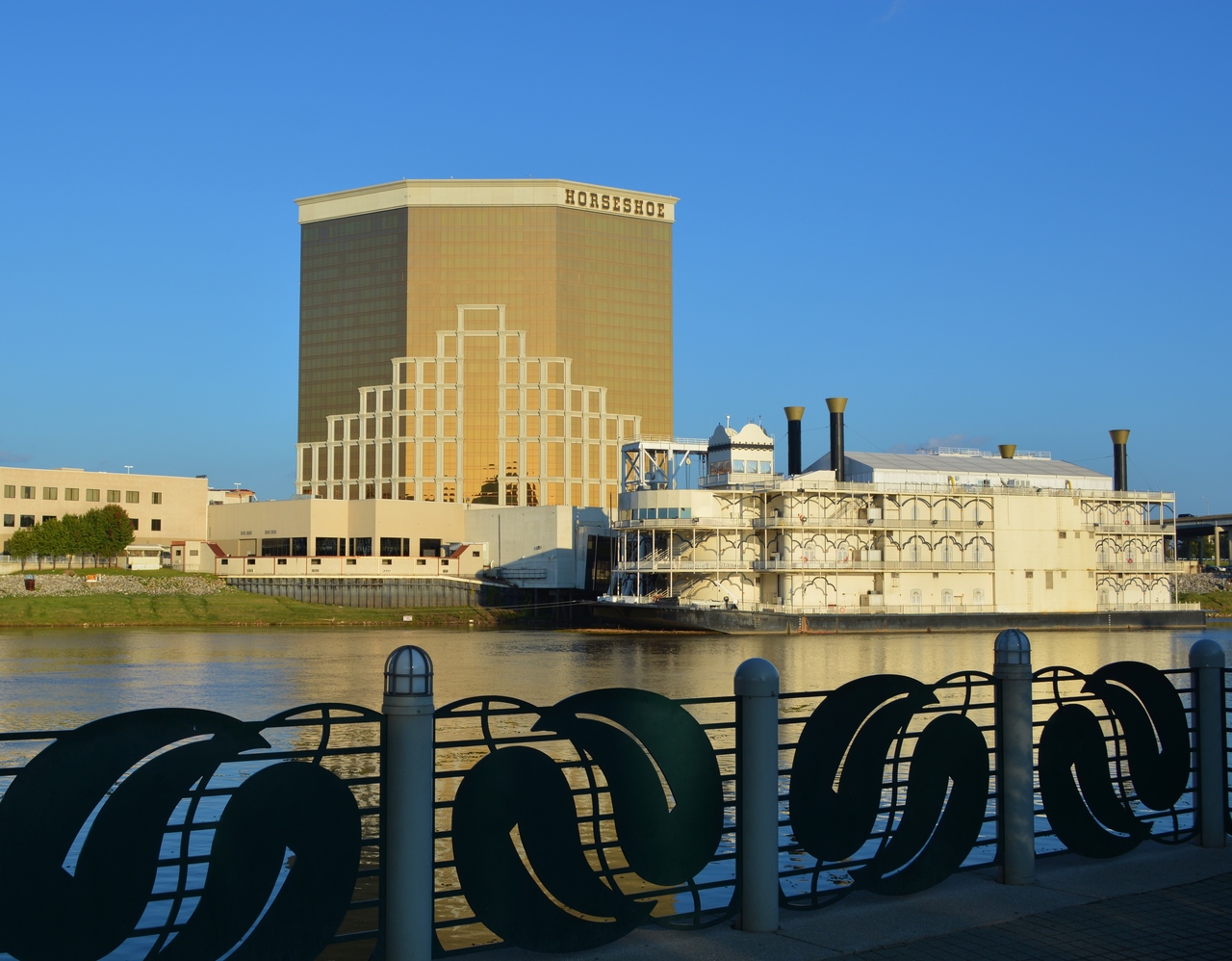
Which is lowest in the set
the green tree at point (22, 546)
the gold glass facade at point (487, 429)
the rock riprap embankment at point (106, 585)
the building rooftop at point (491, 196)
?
the rock riprap embankment at point (106, 585)

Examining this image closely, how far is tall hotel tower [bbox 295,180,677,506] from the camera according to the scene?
17462cm

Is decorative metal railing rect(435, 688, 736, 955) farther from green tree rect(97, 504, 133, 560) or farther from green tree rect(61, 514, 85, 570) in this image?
green tree rect(97, 504, 133, 560)

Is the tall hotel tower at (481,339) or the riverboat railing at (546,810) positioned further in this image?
the tall hotel tower at (481,339)

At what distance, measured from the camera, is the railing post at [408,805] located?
23.9 ft

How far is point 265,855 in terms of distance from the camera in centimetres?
734

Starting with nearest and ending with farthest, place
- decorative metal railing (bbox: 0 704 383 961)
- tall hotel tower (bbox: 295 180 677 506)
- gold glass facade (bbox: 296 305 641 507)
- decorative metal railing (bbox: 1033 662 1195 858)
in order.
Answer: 1. decorative metal railing (bbox: 0 704 383 961)
2. decorative metal railing (bbox: 1033 662 1195 858)
3. gold glass facade (bbox: 296 305 641 507)
4. tall hotel tower (bbox: 295 180 677 506)

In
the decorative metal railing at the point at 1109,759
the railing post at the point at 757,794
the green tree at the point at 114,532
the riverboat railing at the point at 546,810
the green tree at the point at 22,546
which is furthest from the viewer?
the green tree at the point at 114,532

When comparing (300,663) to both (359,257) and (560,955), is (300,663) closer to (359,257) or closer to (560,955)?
(560,955)

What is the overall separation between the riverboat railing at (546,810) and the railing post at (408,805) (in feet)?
0.04

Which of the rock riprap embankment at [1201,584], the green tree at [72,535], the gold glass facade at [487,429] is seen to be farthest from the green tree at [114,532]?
the rock riprap embankment at [1201,584]

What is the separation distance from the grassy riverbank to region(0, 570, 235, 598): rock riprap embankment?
292 centimetres

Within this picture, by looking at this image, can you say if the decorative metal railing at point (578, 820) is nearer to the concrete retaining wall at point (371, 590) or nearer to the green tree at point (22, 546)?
the concrete retaining wall at point (371, 590)

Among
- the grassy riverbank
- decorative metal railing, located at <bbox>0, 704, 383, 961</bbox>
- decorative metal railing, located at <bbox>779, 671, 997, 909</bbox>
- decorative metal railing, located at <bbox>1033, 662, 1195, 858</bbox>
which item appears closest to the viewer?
decorative metal railing, located at <bbox>0, 704, 383, 961</bbox>

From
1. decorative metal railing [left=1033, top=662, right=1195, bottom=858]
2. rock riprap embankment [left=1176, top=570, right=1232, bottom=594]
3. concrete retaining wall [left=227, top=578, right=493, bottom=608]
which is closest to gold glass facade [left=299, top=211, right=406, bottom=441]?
concrete retaining wall [left=227, top=578, right=493, bottom=608]
